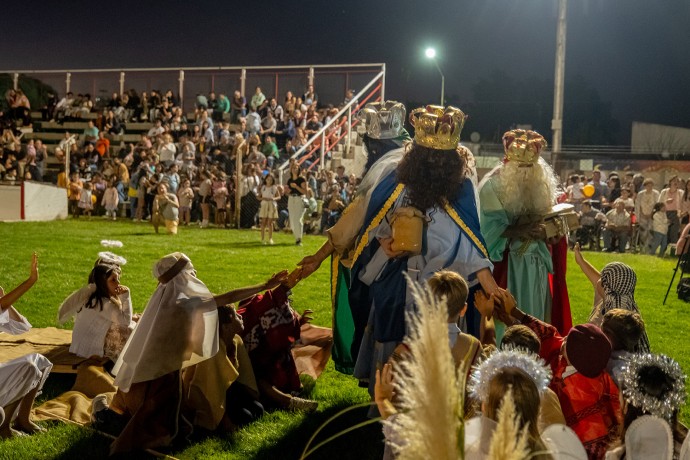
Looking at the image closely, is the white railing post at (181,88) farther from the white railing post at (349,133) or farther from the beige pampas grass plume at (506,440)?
the beige pampas grass plume at (506,440)

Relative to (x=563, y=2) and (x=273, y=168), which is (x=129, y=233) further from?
(x=563, y=2)

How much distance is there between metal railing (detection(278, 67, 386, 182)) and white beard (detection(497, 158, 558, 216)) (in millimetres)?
16965

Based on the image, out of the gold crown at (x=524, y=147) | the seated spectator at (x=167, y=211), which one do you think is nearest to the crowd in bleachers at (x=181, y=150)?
the seated spectator at (x=167, y=211)

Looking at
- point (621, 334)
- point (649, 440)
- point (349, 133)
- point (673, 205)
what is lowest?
point (649, 440)

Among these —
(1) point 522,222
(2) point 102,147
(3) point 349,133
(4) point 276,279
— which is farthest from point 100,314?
(2) point 102,147

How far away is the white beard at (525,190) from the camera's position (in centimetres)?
601

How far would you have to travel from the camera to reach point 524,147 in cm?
609

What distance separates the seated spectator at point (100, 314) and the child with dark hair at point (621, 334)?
145 inches

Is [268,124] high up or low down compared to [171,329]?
up

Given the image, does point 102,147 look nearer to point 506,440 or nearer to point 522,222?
point 522,222

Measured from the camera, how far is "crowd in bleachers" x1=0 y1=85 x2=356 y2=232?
75.8 feet

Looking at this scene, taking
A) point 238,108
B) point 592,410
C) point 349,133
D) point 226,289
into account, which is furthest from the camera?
point 238,108

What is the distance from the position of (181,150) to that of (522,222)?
857 inches

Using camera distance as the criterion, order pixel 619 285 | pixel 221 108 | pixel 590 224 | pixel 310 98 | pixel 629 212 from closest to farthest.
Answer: pixel 619 285 < pixel 590 224 < pixel 629 212 < pixel 310 98 < pixel 221 108
